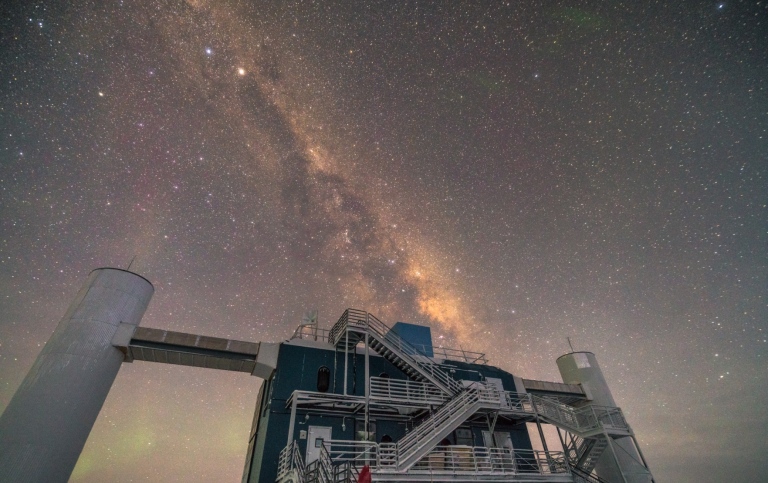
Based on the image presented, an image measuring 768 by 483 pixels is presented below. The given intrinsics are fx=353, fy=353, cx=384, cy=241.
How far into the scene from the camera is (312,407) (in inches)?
→ 788

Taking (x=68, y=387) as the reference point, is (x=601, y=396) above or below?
above

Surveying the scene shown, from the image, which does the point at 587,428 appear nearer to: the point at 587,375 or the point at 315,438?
the point at 587,375

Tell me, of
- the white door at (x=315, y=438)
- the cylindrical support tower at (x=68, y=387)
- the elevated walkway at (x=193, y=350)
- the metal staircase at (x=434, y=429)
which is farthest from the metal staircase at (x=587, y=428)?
the cylindrical support tower at (x=68, y=387)

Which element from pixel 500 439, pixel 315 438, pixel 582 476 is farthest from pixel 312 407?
pixel 582 476

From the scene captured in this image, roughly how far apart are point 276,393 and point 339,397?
13.7 feet

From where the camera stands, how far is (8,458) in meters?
15.7

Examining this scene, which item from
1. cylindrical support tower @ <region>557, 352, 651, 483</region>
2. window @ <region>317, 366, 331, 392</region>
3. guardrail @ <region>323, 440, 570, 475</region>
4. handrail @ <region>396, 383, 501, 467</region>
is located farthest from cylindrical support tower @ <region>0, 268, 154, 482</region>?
cylindrical support tower @ <region>557, 352, 651, 483</region>

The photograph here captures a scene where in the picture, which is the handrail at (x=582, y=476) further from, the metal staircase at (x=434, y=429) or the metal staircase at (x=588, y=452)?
the metal staircase at (x=434, y=429)

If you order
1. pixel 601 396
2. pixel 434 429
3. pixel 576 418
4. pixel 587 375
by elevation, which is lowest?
pixel 434 429

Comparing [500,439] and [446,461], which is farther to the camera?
[500,439]

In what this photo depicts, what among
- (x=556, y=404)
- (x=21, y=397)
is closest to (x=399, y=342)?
(x=556, y=404)

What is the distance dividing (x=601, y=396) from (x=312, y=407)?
24751 millimetres

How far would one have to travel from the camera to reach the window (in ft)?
71.2

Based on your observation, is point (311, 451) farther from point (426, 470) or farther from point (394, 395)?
point (426, 470)
